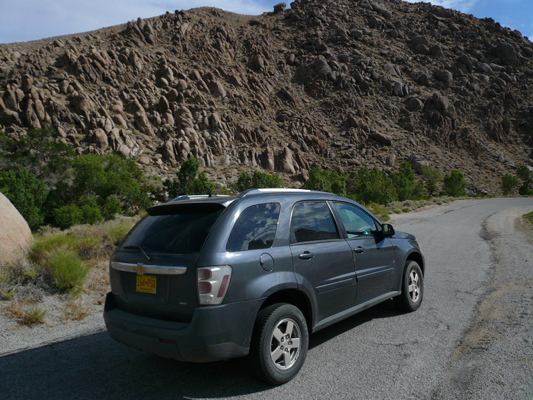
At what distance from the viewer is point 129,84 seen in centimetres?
6669

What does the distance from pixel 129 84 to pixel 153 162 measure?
63.1 feet

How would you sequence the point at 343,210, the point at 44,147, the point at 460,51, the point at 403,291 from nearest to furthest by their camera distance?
1. the point at 343,210
2. the point at 403,291
3. the point at 44,147
4. the point at 460,51

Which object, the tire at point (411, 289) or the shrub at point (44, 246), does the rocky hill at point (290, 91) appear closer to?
the shrub at point (44, 246)

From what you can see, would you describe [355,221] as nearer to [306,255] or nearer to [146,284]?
[306,255]

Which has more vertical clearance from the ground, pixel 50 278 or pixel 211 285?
pixel 211 285

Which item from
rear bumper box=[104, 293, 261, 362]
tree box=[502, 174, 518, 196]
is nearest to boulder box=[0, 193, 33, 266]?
rear bumper box=[104, 293, 261, 362]

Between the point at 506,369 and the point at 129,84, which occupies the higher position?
the point at 129,84

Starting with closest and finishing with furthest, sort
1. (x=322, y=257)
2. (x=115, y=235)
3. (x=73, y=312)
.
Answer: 1. (x=322, y=257)
2. (x=73, y=312)
3. (x=115, y=235)

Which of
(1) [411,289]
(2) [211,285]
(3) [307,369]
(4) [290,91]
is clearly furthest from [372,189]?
(2) [211,285]

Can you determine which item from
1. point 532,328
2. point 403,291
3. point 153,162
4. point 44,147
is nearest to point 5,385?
point 403,291

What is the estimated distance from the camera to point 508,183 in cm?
7706

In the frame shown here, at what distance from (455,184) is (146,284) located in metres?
78.4

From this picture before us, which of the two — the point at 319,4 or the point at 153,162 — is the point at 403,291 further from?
the point at 319,4

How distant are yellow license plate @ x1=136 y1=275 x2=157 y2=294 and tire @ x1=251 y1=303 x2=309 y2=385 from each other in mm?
991
